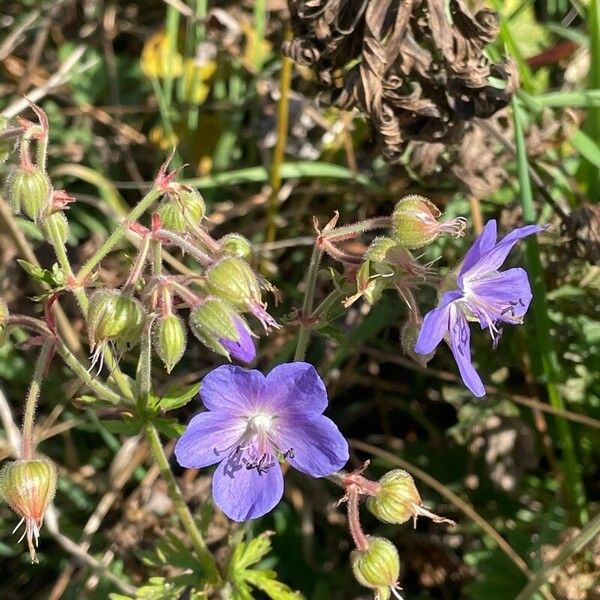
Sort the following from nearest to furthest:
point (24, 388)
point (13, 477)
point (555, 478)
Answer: point (13, 477)
point (555, 478)
point (24, 388)

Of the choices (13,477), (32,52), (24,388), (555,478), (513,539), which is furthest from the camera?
(32,52)

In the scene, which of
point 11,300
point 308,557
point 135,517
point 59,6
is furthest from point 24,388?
point 59,6

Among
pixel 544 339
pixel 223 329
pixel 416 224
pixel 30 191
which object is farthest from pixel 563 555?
pixel 30 191

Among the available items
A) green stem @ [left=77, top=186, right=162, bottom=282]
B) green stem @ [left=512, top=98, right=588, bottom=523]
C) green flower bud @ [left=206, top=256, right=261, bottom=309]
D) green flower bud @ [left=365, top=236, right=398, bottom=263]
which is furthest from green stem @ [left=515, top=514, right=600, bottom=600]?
green stem @ [left=77, top=186, right=162, bottom=282]

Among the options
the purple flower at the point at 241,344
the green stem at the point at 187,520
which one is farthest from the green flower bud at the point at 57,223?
the green stem at the point at 187,520

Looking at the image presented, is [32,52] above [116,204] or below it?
above

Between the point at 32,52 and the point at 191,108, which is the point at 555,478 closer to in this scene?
the point at 191,108

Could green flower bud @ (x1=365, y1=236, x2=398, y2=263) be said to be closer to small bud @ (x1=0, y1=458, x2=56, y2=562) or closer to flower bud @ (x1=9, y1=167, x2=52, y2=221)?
flower bud @ (x1=9, y1=167, x2=52, y2=221)

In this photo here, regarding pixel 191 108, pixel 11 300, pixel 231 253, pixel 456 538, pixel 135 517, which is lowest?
pixel 456 538
